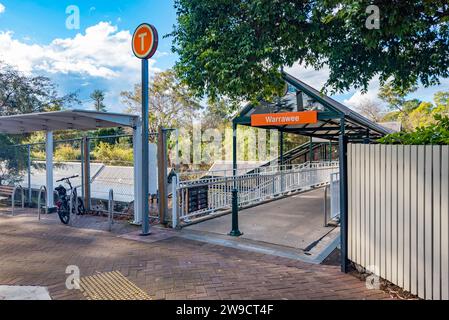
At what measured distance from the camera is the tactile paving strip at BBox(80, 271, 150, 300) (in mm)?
3092

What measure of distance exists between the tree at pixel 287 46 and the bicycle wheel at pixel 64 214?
406cm

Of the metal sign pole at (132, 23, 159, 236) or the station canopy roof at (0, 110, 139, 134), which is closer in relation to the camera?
the metal sign pole at (132, 23, 159, 236)

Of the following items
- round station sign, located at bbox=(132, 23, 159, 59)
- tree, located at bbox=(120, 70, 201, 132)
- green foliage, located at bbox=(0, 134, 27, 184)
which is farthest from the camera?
tree, located at bbox=(120, 70, 201, 132)

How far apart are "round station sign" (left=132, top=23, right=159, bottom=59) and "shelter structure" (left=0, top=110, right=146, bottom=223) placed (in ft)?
4.43

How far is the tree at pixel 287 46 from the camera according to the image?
20.5 feet

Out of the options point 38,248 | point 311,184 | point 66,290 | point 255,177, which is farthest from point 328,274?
point 311,184

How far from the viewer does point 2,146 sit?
10109 mm

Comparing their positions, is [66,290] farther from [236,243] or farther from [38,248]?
[236,243]

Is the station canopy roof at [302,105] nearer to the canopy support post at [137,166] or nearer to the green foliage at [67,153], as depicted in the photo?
the canopy support post at [137,166]

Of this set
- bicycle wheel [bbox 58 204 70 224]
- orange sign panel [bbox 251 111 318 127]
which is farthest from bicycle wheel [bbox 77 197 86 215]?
orange sign panel [bbox 251 111 318 127]

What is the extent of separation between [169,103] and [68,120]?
685 inches

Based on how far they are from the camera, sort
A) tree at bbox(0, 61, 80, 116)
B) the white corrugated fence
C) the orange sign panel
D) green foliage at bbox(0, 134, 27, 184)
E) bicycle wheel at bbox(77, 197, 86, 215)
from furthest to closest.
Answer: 1. tree at bbox(0, 61, 80, 116)
2. green foliage at bbox(0, 134, 27, 184)
3. the orange sign panel
4. bicycle wheel at bbox(77, 197, 86, 215)
5. the white corrugated fence

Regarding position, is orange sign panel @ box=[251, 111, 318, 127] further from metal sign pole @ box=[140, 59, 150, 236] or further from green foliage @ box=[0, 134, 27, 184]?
green foliage @ box=[0, 134, 27, 184]

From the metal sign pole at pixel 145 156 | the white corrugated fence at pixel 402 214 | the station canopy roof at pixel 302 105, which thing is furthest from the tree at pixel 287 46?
the white corrugated fence at pixel 402 214
